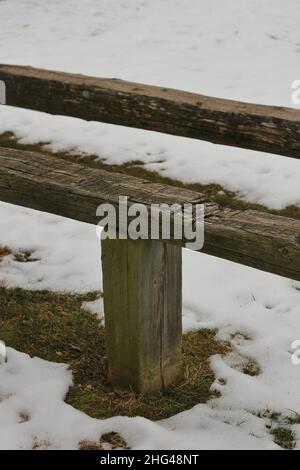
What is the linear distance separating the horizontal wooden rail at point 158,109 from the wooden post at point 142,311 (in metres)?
0.81

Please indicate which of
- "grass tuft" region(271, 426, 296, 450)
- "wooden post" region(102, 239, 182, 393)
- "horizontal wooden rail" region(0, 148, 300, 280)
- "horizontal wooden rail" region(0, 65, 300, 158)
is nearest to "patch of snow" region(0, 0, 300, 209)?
"horizontal wooden rail" region(0, 65, 300, 158)

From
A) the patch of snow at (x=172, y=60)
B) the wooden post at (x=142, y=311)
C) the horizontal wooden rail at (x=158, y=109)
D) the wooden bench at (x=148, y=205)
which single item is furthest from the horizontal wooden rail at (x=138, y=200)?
the patch of snow at (x=172, y=60)

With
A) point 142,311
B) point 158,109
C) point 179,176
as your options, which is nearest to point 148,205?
point 142,311

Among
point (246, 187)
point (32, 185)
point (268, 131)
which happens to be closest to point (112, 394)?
point (32, 185)

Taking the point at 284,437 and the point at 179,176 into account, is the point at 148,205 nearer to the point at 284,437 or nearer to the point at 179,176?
the point at 284,437

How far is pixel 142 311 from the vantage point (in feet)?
10.7

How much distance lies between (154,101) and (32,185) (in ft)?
3.46

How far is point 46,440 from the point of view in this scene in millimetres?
3137

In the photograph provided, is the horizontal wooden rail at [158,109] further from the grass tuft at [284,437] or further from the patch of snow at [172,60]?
the patch of snow at [172,60]

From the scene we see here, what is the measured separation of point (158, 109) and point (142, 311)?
1.23 m

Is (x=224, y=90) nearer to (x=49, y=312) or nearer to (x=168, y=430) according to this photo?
(x=49, y=312)

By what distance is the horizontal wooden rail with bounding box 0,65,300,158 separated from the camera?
3.68m

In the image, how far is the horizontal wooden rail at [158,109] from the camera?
3682 mm

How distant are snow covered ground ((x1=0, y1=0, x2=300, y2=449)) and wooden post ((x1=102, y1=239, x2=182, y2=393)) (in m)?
0.26
